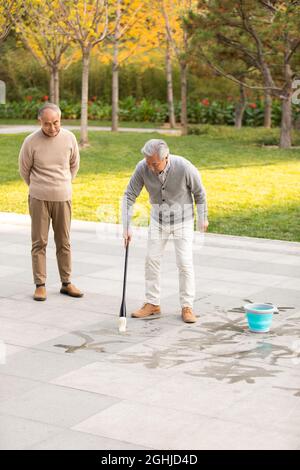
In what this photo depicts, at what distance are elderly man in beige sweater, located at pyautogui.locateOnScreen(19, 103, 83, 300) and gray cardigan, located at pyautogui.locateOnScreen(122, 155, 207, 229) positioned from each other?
1047 millimetres


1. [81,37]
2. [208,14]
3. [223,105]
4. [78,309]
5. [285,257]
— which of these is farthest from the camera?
[223,105]

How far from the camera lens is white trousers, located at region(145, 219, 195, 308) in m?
8.28

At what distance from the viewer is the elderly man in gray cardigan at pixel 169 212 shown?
319 inches

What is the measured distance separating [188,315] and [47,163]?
201cm

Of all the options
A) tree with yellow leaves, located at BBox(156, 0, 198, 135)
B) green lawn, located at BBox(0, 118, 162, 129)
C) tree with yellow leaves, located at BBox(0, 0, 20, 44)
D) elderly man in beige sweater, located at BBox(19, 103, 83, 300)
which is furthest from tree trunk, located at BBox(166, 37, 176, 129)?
elderly man in beige sweater, located at BBox(19, 103, 83, 300)

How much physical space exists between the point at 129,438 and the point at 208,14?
68.9 feet

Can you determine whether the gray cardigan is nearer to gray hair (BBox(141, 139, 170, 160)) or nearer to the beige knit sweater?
gray hair (BBox(141, 139, 170, 160))

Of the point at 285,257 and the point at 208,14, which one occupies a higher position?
the point at 208,14

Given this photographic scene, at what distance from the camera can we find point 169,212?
8.23 m

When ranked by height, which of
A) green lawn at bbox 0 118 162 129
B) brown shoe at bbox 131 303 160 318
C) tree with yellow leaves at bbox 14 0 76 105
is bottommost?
brown shoe at bbox 131 303 160 318

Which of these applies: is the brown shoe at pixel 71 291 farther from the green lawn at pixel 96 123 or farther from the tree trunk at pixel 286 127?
the green lawn at pixel 96 123

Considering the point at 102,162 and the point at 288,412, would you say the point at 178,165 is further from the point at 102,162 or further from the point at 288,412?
the point at 102,162
